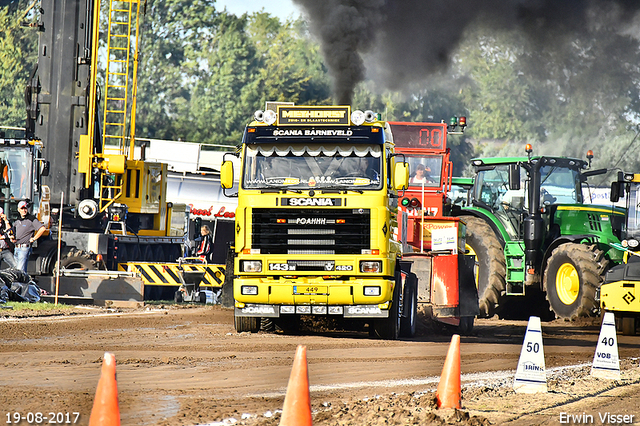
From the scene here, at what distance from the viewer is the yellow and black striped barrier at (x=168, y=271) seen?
69.0ft

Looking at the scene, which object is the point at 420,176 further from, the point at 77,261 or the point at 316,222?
the point at 77,261

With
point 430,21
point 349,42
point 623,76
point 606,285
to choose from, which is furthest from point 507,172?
point 623,76

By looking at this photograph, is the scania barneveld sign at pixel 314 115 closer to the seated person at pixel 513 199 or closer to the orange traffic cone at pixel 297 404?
the seated person at pixel 513 199

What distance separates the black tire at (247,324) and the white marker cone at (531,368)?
6.09 meters

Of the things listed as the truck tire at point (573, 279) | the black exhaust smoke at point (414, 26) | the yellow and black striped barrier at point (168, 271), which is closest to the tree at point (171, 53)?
the black exhaust smoke at point (414, 26)

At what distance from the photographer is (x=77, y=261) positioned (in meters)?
20.1

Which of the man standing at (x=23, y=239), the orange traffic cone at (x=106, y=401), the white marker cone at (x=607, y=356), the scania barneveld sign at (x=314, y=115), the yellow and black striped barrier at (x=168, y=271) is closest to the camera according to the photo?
the orange traffic cone at (x=106, y=401)

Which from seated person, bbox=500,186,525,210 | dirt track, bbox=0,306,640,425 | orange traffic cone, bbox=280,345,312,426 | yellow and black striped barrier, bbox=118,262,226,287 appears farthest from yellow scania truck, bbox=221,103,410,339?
yellow and black striped barrier, bbox=118,262,226,287

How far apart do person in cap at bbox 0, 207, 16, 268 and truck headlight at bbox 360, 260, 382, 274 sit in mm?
9284

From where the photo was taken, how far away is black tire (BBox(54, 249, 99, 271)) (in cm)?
2009

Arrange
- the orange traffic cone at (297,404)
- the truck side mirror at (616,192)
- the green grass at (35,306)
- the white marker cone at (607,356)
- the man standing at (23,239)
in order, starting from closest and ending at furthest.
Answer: the orange traffic cone at (297,404) → the white marker cone at (607,356) → the truck side mirror at (616,192) → the green grass at (35,306) → the man standing at (23,239)

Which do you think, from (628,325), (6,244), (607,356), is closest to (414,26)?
(628,325)

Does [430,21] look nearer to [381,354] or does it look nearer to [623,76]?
[381,354]

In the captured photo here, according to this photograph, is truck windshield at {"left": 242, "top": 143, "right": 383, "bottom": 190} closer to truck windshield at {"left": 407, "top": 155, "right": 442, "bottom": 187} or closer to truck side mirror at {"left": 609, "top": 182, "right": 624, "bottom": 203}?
truck side mirror at {"left": 609, "top": 182, "right": 624, "bottom": 203}
